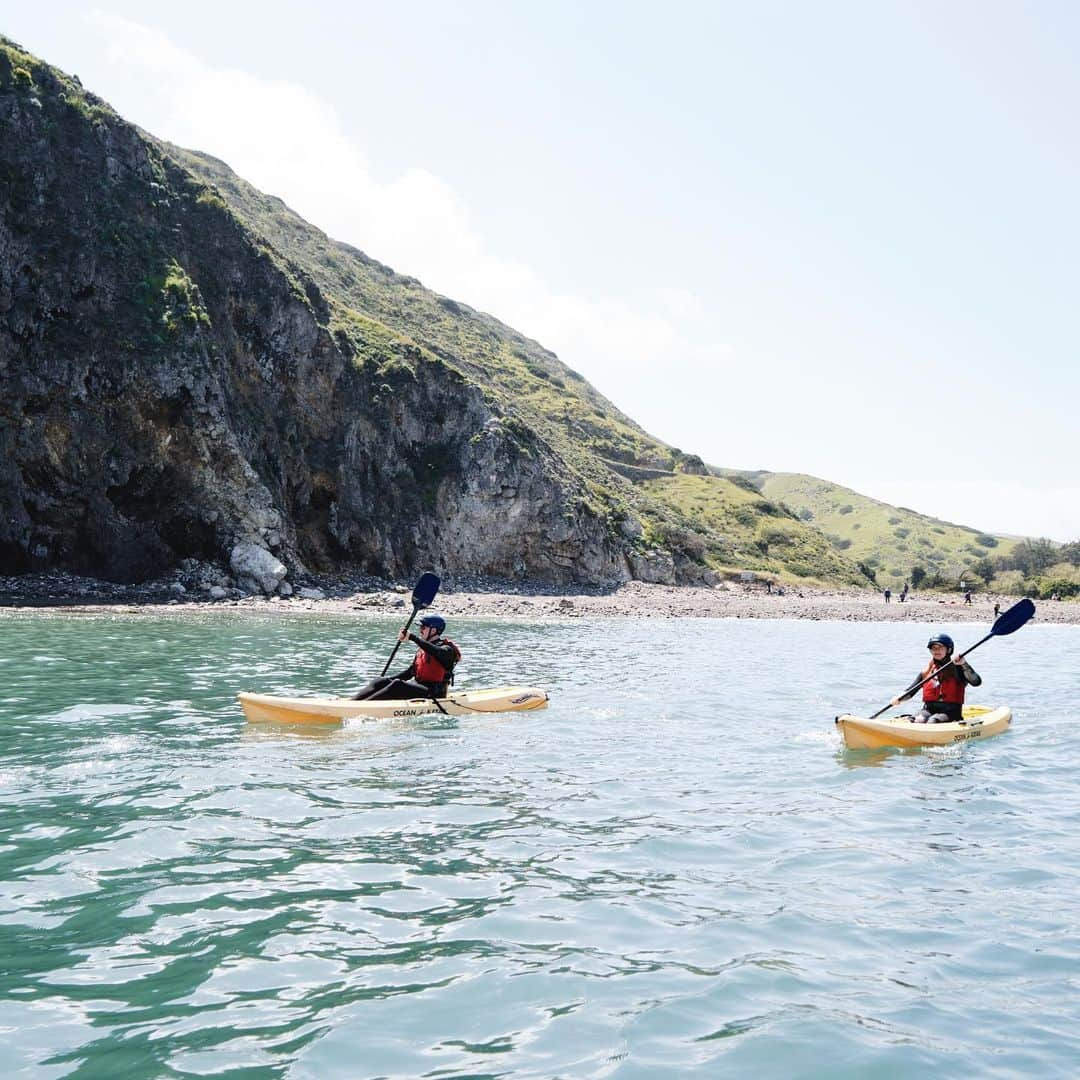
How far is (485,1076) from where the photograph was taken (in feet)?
13.6

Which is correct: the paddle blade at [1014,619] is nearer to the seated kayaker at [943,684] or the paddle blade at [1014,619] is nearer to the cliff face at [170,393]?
the seated kayaker at [943,684]

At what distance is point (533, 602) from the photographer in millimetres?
46750

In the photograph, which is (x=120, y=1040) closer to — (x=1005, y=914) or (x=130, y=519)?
(x=1005, y=914)

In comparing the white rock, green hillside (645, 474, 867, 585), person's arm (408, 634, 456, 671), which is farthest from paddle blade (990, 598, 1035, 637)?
green hillside (645, 474, 867, 585)

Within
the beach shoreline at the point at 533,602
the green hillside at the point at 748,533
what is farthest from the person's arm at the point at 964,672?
the green hillside at the point at 748,533

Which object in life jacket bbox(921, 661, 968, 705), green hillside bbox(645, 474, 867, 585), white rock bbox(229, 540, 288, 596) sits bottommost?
life jacket bbox(921, 661, 968, 705)

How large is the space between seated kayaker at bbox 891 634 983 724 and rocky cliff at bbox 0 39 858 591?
29615 millimetres

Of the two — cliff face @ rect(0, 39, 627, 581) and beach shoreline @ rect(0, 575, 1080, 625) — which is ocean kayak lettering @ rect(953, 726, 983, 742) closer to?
beach shoreline @ rect(0, 575, 1080, 625)

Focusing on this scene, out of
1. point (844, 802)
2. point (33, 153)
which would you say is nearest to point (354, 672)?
point (844, 802)

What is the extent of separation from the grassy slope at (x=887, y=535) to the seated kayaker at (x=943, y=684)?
102 metres

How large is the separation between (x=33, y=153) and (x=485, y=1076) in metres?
46.0

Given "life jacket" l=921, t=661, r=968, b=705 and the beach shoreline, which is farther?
the beach shoreline

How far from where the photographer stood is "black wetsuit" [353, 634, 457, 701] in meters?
14.4

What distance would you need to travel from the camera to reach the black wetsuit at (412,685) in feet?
47.1
